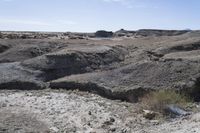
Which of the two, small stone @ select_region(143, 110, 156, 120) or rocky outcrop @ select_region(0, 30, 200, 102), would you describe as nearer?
small stone @ select_region(143, 110, 156, 120)

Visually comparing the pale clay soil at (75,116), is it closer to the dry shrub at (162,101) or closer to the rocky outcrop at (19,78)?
the dry shrub at (162,101)

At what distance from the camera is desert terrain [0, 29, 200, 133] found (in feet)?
42.4

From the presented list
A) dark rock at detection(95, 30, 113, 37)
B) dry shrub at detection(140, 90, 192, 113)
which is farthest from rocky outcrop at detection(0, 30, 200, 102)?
dark rock at detection(95, 30, 113, 37)

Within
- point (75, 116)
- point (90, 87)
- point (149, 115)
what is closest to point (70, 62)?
point (90, 87)

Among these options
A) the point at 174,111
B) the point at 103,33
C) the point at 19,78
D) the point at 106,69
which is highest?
the point at 106,69

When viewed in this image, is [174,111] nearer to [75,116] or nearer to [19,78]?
[75,116]

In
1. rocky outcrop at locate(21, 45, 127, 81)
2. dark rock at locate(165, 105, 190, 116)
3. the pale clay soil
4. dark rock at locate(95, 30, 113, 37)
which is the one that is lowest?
dark rock at locate(95, 30, 113, 37)

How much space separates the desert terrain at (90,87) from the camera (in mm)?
12938

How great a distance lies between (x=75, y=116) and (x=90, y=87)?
571cm

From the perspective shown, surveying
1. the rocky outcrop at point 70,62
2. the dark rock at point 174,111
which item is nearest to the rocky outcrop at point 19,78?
the rocky outcrop at point 70,62

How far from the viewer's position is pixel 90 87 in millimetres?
19938

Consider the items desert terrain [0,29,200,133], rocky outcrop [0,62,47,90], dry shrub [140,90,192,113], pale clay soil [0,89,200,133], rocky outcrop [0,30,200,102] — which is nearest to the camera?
pale clay soil [0,89,200,133]

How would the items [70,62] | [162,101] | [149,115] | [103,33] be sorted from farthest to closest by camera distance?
[103,33] → [70,62] → [162,101] → [149,115]

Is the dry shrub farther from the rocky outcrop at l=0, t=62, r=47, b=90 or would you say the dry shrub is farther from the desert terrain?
the rocky outcrop at l=0, t=62, r=47, b=90
